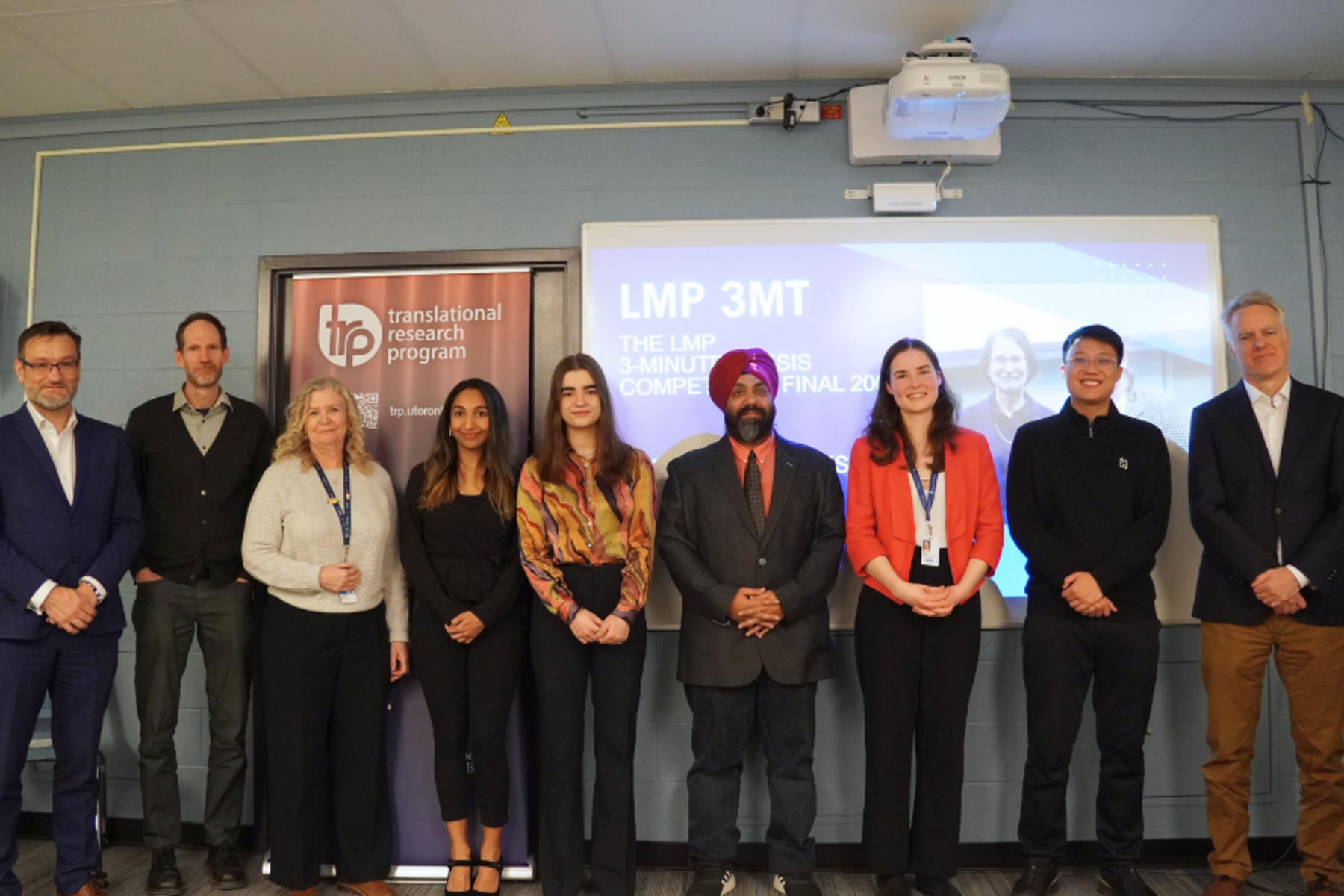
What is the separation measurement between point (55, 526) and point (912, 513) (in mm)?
2821

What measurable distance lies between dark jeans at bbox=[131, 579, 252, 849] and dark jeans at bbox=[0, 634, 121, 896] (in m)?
0.21

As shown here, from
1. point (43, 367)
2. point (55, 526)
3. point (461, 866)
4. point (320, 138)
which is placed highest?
point (320, 138)

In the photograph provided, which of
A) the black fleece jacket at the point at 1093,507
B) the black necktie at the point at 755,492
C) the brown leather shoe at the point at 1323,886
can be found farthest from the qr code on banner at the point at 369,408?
the brown leather shoe at the point at 1323,886

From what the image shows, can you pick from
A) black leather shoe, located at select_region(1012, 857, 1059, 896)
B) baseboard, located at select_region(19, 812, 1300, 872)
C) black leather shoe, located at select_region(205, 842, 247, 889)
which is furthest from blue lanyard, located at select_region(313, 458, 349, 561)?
black leather shoe, located at select_region(1012, 857, 1059, 896)

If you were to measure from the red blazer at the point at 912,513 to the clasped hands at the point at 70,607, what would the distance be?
2.49 metres

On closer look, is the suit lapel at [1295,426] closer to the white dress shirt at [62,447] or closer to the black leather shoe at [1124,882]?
the black leather shoe at [1124,882]

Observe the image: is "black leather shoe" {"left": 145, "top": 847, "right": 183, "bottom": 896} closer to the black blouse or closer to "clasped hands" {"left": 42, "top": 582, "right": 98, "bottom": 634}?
"clasped hands" {"left": 42, "top": 582, "right": 98, "bottom": 634}

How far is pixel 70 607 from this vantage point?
8.81 feet

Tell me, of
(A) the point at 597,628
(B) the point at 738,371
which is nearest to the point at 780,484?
(B) the point at 738,371

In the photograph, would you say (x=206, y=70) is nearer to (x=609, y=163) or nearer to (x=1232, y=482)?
(x=609, y=163)

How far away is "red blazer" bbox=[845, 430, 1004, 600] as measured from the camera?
281 cm

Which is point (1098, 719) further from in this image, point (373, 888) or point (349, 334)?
point (349, 334)

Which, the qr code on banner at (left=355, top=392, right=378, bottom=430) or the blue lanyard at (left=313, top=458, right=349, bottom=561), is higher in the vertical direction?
the qr code on banner at (left=355, top=392, right=378, bottom=430)

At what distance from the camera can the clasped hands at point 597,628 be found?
2.75 meters
